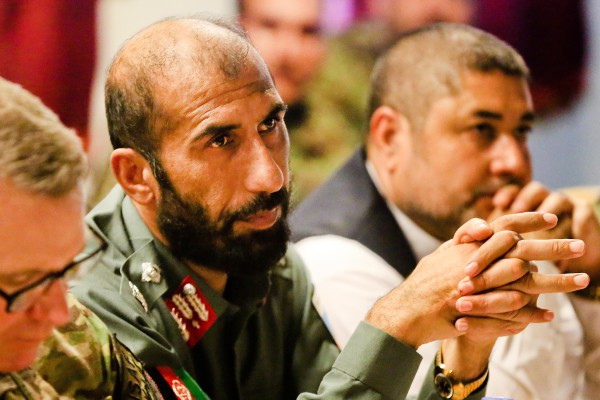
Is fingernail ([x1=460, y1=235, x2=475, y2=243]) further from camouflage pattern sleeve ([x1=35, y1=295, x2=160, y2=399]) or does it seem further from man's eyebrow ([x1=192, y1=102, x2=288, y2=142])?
camouflage pattern sleeve ([x1=35, y1=295, x2=160, y2=399])

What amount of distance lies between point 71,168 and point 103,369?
13.2 inches

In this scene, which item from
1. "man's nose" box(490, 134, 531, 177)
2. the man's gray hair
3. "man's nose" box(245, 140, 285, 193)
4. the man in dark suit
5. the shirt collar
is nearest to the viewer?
the man's gray hair

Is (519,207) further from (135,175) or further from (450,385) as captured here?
(135,175)

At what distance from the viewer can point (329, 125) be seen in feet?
10.3

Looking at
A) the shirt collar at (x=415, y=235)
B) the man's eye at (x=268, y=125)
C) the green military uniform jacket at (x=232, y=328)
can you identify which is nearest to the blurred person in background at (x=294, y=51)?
the shirt collar at (x=415, y=235)

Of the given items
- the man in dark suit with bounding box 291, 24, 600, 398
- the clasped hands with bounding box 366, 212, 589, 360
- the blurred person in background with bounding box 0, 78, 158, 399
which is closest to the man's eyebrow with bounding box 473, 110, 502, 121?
the man in dark suit with bounding box 291, 24, 600, 398

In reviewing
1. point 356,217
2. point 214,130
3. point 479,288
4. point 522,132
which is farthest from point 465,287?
point 522,132

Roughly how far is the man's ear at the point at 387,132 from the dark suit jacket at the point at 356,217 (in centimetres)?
7

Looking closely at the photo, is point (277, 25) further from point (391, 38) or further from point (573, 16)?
point (573, 16)

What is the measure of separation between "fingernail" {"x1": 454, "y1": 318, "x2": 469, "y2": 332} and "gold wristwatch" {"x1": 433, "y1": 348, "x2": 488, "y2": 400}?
166mm

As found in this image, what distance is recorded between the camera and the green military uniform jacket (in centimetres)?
138

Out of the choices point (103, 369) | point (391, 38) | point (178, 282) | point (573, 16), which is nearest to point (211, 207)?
point (178, 282)

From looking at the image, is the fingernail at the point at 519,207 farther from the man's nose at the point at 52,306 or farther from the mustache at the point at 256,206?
the man's nose at the point at 52,306

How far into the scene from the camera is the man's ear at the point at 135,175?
1.52 m
